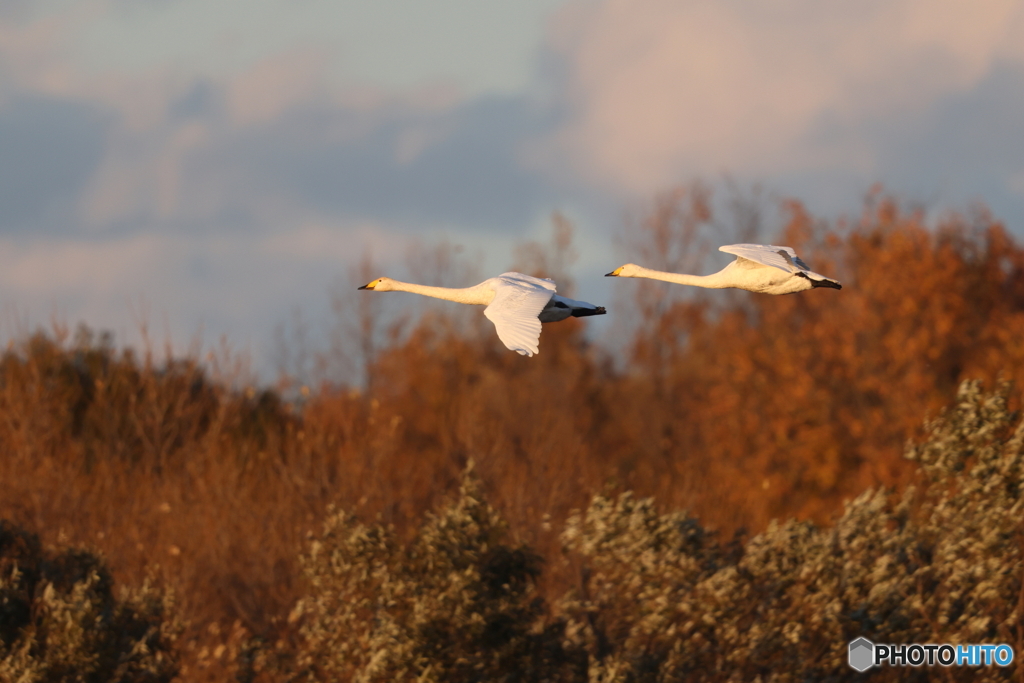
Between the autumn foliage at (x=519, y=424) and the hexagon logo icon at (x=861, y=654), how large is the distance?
419 cm

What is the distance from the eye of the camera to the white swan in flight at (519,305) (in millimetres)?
14414

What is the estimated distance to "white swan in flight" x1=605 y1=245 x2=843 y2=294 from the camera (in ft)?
56.0

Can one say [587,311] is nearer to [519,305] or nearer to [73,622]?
[519,305]

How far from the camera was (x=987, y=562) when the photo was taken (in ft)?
78.7

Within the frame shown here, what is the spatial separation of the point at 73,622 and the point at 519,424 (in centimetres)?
2282

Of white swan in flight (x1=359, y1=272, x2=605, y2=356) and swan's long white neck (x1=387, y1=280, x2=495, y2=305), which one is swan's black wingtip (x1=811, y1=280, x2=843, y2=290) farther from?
swan's long white neck (x1=387, y1=280, x2=495, y2=305)

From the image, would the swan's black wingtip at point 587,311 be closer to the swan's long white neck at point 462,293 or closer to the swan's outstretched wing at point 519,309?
the swan's outstretched wing at point 519,309

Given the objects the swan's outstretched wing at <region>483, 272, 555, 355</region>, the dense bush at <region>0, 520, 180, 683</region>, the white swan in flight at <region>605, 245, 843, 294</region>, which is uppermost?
the white swan in flight at <region>605, 245, 843, 294</region>

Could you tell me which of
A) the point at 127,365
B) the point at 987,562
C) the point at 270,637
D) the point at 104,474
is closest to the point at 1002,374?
the point at 987,562

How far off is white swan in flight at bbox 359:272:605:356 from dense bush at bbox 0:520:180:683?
26.3ft

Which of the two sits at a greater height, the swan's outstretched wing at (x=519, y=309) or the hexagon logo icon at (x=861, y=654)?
the swan's outstretched wing at (x=519, y=309)

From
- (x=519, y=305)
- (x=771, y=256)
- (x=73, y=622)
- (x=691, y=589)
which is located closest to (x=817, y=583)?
(x=691, y=589)

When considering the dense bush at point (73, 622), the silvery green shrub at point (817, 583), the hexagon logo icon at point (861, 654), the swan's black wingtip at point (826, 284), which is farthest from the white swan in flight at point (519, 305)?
the hexagon logo icon at point (861, 654)

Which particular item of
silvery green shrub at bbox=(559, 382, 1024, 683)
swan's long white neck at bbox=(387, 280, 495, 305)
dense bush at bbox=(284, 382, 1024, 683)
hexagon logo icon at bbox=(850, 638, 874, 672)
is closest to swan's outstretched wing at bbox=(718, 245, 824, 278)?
swan's long white neck at bbox=(387, 280, 495, 305)
